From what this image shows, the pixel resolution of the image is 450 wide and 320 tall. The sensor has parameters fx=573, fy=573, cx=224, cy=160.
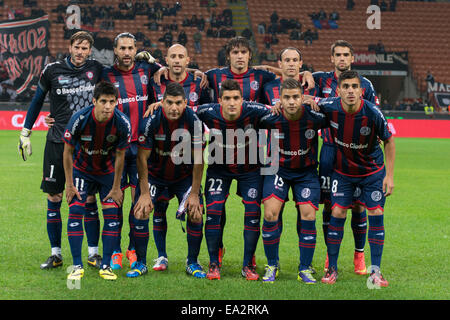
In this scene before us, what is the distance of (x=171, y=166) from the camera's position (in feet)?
17.6

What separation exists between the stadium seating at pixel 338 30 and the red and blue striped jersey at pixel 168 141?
78.0 feet

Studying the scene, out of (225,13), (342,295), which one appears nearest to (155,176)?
(342,295)

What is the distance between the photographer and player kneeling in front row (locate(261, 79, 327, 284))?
16.6 ft

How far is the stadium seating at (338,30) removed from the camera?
29578 mm

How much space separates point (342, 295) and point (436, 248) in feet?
7.10

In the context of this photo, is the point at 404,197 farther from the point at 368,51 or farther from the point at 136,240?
the point at 368,51

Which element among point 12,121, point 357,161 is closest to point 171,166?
point 357,161

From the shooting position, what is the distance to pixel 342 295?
15.1 ft

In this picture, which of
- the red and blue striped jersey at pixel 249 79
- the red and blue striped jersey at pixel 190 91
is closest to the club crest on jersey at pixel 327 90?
the red and blue striped jersey at pixel 249 79

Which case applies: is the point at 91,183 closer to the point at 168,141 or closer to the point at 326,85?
the point at 168,141

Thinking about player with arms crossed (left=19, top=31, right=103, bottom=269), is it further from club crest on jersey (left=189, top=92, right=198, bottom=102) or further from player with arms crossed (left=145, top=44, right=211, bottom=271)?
club crest on jersey (left=189, top=92, right=198, bottom=102)

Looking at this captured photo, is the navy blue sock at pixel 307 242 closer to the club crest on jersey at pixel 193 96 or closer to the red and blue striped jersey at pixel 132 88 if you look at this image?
the club crest on jersey at pixel 193 96

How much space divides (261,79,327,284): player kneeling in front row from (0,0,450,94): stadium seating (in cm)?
2401

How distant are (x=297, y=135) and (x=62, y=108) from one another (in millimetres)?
2312
